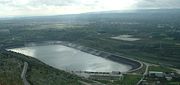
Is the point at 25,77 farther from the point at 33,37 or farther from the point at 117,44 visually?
the point at 33,37

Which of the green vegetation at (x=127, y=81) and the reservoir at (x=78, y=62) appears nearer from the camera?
the green vegetation at (x=127, y=81)

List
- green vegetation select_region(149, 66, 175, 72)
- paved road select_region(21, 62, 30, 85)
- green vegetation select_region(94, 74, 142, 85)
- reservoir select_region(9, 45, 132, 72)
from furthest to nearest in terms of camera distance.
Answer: reservoir select_region(9, 45, 132, 72), green vegetation select_region(149, 66, 175, 72), green vegetation select_region(94, 74, 142, 85), paved road select_region(21, 62, 30, 85)

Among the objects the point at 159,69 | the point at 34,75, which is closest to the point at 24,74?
the point at 34,75

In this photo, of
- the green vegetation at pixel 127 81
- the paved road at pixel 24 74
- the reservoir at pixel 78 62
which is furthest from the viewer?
the reservoir at pixel 78 62

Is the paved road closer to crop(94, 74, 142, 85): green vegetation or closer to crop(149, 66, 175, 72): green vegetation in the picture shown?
crop(94, 74, 142, 85): green vegetation

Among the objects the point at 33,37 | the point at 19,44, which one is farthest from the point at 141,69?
the point at 33,37

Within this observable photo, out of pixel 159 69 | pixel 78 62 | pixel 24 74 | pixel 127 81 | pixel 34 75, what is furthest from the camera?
pixel 78 62

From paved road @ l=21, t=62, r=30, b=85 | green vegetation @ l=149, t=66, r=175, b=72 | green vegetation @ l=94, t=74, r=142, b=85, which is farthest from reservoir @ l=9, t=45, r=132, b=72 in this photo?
green vegetation @ l=94, t=74, r=142, b=85

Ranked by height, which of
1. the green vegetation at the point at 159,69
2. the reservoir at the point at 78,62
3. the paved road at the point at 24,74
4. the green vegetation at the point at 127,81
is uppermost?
the paved road at the point at 24,74

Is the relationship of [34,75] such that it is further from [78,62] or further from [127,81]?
[78,62]

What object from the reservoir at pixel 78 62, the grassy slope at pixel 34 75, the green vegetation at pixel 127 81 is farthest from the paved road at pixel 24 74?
the green vegetation at pixel 127 81

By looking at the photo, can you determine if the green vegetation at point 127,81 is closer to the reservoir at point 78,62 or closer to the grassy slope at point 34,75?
the grassy slope at point 34,75
